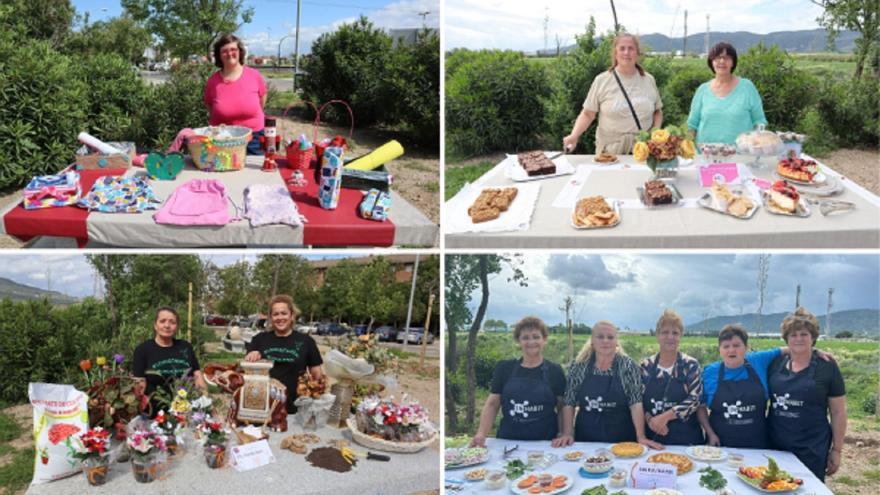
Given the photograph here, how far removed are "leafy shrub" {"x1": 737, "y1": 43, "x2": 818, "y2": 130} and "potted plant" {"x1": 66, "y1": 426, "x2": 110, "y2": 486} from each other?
21.7 feet

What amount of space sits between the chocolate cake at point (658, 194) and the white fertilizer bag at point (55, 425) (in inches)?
96.0

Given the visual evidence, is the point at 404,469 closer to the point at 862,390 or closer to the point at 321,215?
the point at 321,215

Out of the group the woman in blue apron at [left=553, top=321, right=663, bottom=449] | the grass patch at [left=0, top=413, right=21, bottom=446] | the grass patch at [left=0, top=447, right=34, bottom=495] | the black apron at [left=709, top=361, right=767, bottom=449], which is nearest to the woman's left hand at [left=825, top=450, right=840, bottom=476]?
the black apron at [left=709, top=361, right=767, bottom=449]

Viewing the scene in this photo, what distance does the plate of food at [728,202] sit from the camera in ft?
9.86

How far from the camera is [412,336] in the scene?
17.6 feet

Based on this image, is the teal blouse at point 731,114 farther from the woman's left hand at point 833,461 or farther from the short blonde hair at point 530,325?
the woman's left hand at point 833,461

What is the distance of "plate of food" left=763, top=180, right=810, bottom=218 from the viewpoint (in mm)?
2988

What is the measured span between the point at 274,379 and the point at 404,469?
769 millimetres

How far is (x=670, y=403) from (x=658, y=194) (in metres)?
1.14

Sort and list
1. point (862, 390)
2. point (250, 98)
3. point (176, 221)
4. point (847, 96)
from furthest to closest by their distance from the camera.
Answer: point (847, 96)
point (862, 390)
point (250, 98)
point (176, 221)

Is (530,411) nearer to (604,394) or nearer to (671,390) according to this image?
(604,394)

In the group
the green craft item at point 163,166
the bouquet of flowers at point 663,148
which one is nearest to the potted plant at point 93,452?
the green craft item at point 163,166

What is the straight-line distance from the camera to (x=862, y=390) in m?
4.71

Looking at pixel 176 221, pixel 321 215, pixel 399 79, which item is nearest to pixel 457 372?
pixel 321 215
